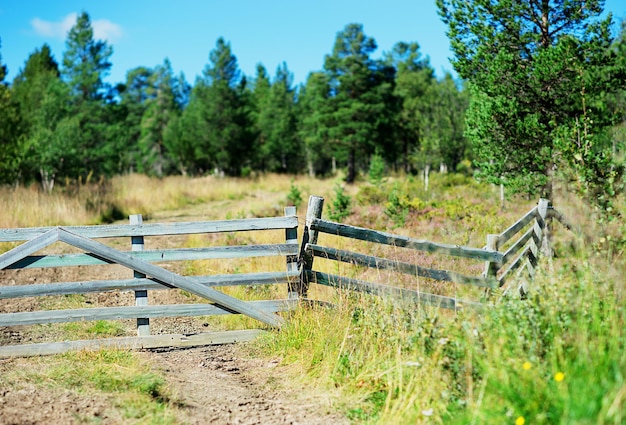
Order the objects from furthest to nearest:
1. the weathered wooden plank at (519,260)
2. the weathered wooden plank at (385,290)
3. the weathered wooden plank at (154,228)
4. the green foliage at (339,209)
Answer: the green foliage at (339,209) < the weathered wooden plank at (519,260) < the weathered wooden plank at (154,228) < the weathered wooden plank at (385,290)

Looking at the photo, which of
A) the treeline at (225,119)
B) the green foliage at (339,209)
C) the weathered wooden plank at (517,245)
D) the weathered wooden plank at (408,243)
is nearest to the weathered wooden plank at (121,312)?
the weathered wooden plank at (408,243)

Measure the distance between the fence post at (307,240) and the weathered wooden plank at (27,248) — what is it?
2.57 meters

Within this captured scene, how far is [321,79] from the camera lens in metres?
40.4

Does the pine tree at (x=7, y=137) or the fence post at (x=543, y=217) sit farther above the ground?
the pine tree at (x=7, y=137)

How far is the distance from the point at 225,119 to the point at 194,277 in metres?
37.3

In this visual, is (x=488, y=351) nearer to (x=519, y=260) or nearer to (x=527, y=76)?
(x=519, y=260)

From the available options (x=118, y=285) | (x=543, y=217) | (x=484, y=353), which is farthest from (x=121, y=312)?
(x=543, y=217)

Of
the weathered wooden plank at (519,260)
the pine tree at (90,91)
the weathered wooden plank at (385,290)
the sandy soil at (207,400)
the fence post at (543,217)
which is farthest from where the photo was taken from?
the pine tree at (90,91)

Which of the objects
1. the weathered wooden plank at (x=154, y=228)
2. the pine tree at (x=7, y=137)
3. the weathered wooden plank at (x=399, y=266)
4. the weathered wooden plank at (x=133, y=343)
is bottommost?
the weathered wooden plank at (x=133, y=343)

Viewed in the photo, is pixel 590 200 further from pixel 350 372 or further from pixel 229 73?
pixel 229 73

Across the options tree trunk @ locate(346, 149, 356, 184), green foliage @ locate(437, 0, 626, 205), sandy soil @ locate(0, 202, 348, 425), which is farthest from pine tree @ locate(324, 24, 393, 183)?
sandy soil @ locate(0, 202, 348, 425)

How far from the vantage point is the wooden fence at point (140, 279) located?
564 cm

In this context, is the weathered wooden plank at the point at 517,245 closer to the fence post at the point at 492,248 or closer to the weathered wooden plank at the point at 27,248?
the fence post at the point at 492,248

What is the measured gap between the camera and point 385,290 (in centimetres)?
568
